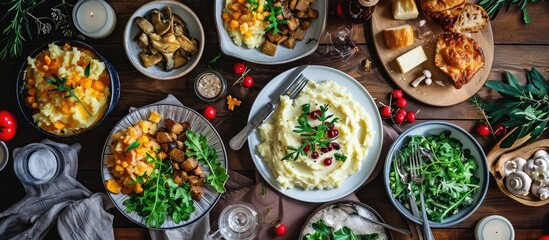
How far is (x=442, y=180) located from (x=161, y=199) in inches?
71.3

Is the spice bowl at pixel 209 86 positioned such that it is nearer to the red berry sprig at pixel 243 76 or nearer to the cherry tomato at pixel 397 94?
the red berry sprig at pixel 243 76

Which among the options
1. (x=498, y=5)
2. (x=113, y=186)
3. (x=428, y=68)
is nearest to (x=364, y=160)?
(x=428, y=68)

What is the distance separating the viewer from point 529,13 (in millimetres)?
3666

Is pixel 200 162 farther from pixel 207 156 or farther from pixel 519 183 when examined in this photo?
pixel 519 183

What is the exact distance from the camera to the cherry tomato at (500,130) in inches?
142

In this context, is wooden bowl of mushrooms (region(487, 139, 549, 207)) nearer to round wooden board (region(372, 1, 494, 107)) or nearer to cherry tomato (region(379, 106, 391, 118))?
round wooden board (region(372, 1, 494, 107))

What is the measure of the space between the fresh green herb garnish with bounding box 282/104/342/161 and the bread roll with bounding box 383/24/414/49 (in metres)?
0.62

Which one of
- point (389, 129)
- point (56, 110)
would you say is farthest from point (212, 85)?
point (389, 129)

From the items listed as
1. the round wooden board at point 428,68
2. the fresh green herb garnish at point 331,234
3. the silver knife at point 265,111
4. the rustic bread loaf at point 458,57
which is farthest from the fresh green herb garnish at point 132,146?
the rustic bread loaf at point 458,57

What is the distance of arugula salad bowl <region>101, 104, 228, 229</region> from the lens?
335 centimetres

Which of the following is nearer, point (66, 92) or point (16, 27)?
point (66, 92)

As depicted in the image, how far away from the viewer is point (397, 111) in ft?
11.8

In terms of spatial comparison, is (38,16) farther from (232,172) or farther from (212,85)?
(232,172)

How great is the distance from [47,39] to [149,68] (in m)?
0.78
